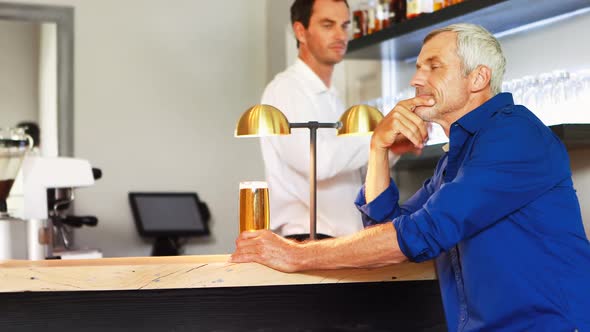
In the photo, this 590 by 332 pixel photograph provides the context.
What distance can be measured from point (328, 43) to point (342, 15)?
113mm

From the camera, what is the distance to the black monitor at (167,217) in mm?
5098

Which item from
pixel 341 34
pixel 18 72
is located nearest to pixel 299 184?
pixel 341 34

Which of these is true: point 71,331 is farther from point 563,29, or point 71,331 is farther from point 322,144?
point 563,29

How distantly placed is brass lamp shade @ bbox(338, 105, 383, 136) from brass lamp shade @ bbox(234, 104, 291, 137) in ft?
0.60

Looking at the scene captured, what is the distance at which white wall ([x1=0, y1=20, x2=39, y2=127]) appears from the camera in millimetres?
5238

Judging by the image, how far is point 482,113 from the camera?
1804 mm

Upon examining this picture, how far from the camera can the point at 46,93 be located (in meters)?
5.23

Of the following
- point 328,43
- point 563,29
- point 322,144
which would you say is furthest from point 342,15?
point 563,29

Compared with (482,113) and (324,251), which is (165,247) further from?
(482,113)

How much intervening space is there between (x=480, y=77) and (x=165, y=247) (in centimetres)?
349

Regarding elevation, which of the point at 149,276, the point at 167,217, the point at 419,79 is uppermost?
the point at 419,79

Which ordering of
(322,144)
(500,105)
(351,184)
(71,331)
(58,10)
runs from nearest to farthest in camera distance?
(500,105), (71,331), (322,144), (351,184), (58,10)

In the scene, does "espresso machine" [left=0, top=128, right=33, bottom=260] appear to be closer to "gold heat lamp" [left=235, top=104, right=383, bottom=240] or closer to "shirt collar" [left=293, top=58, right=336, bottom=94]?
"shirt collar" [left=293, top=58, right=336, bottom=94]

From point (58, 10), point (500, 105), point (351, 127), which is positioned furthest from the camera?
point (58, 10)
